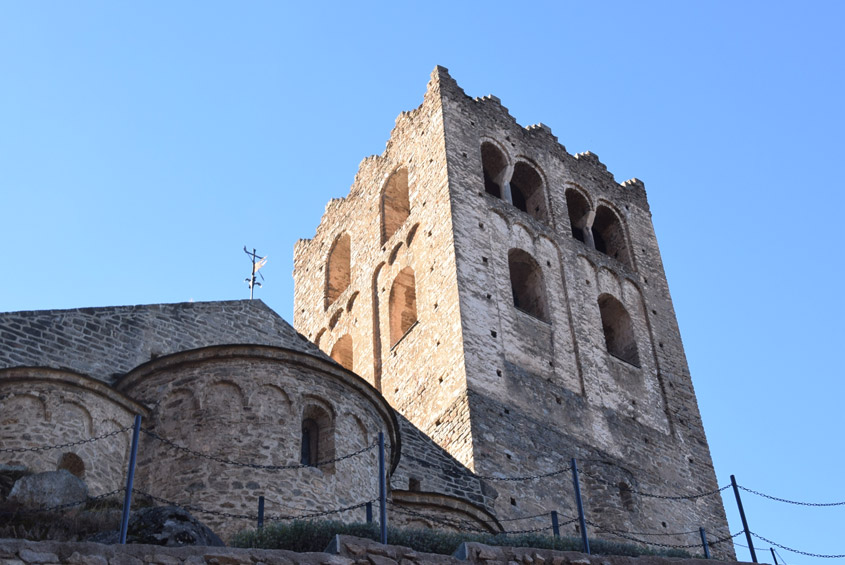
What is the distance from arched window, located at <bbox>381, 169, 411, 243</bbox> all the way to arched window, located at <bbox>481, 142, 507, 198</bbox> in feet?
7.13

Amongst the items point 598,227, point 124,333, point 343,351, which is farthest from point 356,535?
point 598,227

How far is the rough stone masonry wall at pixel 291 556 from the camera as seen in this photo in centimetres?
978

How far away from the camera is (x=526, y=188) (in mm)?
30969

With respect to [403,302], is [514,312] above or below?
below

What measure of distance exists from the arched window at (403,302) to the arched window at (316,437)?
11.4m

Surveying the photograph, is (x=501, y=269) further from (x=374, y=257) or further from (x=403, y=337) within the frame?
(x=374, y=257)

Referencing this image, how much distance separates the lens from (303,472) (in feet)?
49.6

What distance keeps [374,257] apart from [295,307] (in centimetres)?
525

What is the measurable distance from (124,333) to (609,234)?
1796 centimetres

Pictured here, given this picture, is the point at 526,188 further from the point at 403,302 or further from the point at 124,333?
the point at 124,333

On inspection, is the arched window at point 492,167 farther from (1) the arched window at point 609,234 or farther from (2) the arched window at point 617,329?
(2) the arched window at point 617,329

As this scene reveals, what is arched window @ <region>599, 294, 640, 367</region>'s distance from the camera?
28.6m

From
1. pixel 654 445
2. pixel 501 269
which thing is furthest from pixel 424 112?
pixel 654 445

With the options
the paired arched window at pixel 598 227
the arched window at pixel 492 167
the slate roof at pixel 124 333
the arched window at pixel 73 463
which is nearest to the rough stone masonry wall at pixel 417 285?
the arched window at pixel 492 167
